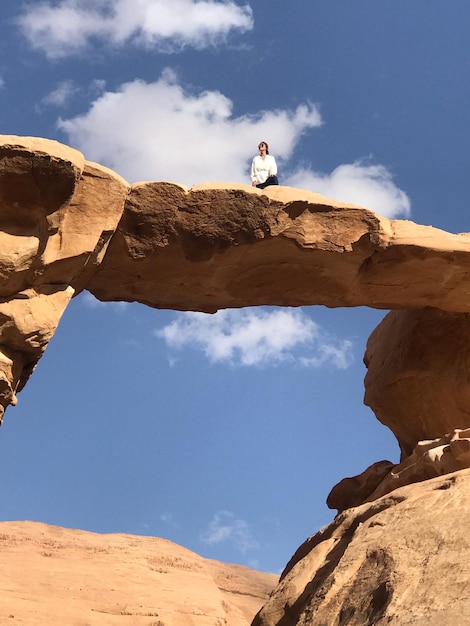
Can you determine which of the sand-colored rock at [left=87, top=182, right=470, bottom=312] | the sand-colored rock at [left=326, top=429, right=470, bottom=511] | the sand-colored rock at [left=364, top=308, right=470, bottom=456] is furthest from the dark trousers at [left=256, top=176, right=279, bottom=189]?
the sand-colored rock at [left=326, top=429, right=470, bottom=511]

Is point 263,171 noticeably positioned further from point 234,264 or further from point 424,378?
point 424,378

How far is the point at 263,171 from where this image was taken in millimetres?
10359

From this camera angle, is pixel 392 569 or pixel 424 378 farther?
pixel 424 378

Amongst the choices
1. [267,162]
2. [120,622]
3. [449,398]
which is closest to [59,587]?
[120,622]

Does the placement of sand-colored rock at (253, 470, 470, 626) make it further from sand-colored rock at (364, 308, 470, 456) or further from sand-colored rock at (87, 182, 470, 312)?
sand-colored rock at (364, 308, 470, 456)

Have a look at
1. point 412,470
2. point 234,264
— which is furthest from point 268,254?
point 412,470

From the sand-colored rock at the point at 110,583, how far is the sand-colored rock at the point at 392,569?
7276mm

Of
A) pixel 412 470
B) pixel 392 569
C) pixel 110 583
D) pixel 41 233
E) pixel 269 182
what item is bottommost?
pixel 392 569

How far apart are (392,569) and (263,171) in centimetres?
579

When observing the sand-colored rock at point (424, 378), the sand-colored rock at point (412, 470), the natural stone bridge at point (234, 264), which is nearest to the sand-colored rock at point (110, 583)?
the sand-colored rock at point (412, 470)

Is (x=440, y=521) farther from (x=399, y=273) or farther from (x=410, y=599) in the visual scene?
(x=399, y=273)

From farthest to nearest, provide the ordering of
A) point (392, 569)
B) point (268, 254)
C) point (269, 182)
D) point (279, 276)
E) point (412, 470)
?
point (269, 182)
point (279, 276)
point (268, 254)
point (412, 470)
point (392, 569)

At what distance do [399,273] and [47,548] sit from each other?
9768 mm

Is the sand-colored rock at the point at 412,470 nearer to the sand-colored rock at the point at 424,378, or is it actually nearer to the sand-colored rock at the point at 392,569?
the sand-colored rock at the point at 392,569
